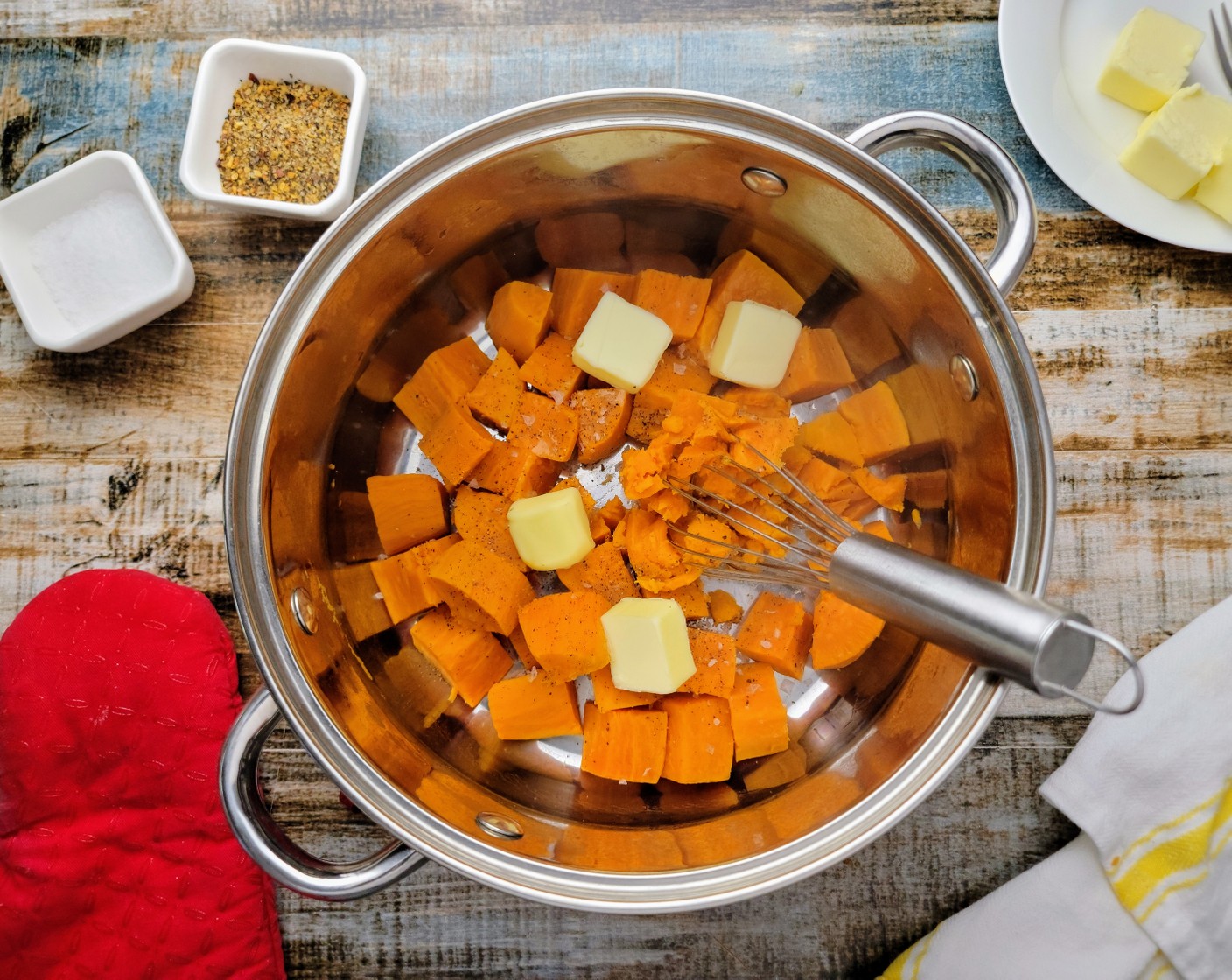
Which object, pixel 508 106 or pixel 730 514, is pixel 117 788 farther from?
pixel 508 106

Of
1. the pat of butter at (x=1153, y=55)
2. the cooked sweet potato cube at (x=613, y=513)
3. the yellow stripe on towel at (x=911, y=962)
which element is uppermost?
the pat of butter at (x=1153, y=55)

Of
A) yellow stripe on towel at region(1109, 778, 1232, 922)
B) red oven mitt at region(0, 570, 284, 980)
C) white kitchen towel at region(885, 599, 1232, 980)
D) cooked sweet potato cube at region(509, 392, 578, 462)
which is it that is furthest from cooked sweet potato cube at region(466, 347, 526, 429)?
yellow stripe on towel at region(1109, 778, 1232, 922)

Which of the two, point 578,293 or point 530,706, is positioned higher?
point 578,293

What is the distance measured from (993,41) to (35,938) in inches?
66.5

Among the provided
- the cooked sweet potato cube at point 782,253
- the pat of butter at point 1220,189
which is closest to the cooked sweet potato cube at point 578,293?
the cooked sweet potato cube at point 782,253

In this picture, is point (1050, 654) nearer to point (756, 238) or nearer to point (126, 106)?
point (756, 238)

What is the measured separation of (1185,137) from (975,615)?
778mm

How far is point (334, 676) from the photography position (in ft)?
3.32

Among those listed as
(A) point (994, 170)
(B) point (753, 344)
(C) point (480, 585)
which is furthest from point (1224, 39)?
(C) point (480, 585)

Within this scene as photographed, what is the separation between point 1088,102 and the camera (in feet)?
3.81

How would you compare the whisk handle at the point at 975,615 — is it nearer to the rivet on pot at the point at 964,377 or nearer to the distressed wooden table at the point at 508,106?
the rivet on pot at the point at 964,377

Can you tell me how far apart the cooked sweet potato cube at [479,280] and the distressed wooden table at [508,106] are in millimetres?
203

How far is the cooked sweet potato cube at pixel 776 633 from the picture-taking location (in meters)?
1.11

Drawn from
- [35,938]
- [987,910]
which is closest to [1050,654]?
[987,910]
